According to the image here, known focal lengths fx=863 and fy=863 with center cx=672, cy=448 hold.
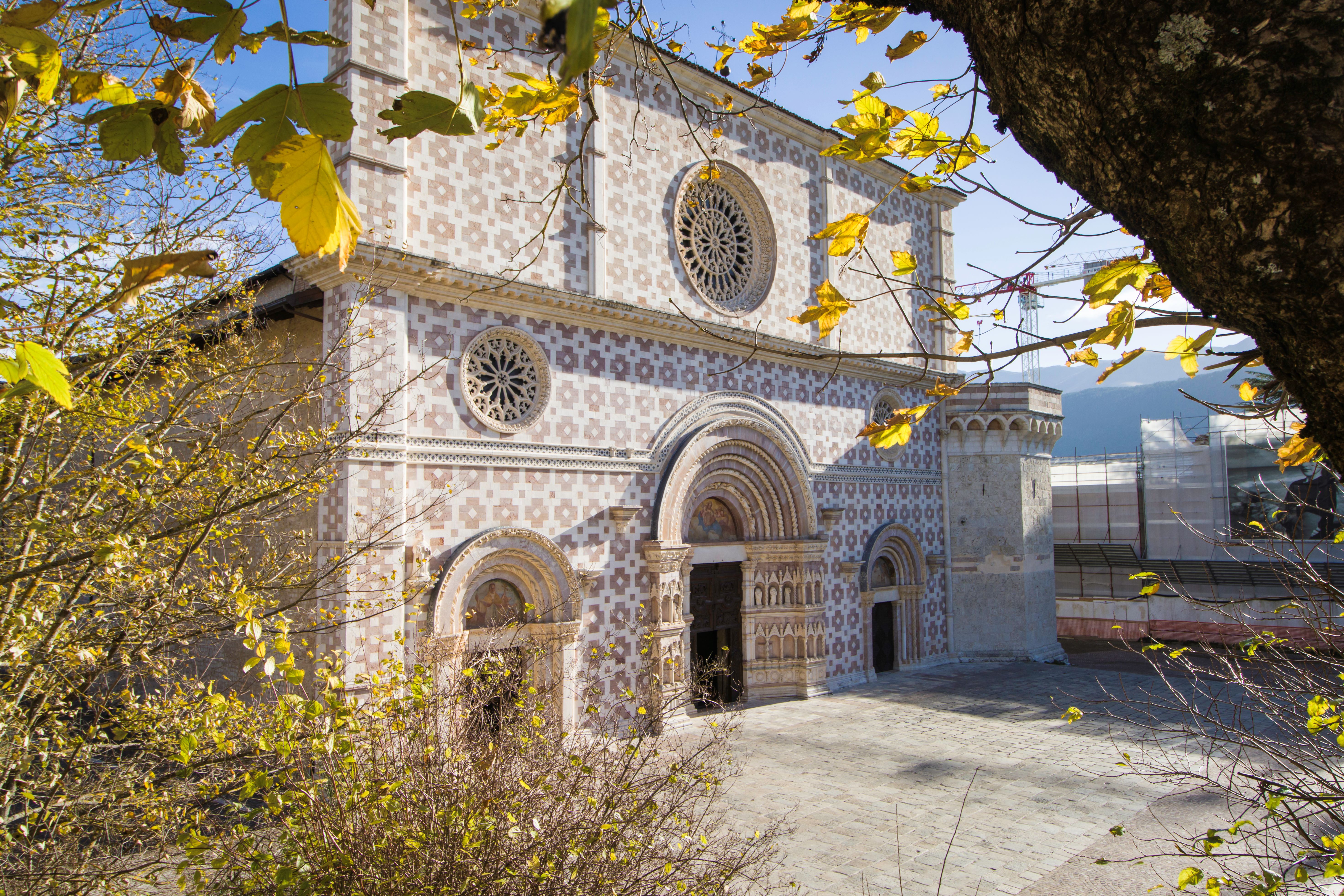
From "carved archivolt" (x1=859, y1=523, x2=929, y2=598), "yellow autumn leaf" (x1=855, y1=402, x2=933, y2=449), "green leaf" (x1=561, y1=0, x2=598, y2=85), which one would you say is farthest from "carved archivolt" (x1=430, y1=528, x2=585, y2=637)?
"green leaf" (x1=561, y1=0, x2=598, y2=85)

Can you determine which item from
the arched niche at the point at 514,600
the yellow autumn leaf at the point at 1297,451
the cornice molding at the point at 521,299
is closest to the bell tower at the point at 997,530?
the cornice molding at the point at 521,299

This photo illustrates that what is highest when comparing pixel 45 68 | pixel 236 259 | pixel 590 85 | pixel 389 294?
pixel 389 294

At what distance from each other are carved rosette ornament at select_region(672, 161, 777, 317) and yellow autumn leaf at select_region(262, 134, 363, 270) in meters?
13.0

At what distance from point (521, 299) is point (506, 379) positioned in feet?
3.61

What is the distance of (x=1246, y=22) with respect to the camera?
117 centimetres

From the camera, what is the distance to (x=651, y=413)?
1338 cm

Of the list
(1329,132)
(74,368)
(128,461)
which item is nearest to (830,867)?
(128,461)

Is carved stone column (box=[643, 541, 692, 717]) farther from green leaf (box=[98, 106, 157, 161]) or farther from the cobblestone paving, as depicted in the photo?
green leaf (box=[98, 106, 157, 161])

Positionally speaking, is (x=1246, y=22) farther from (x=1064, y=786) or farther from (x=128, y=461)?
(x=1064, y=786)

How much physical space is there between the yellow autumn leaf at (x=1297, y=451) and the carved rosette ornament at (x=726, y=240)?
37.1ft

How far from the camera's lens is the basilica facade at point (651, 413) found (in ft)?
34.0

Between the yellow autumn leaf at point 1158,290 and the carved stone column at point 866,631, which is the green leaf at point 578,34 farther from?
the carved stone column at point 866,631

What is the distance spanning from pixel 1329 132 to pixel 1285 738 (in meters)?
14.1

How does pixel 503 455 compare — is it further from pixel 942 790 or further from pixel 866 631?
pixel 866 631
